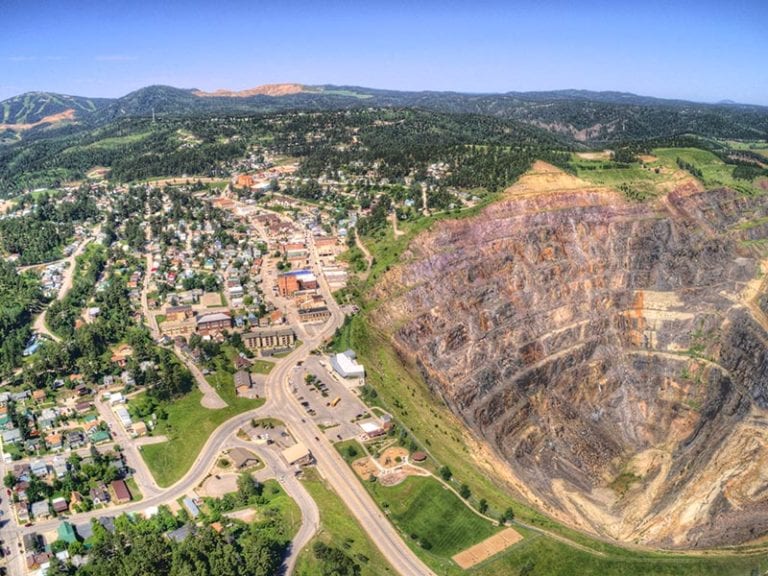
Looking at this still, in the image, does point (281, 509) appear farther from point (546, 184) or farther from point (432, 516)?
point (546, 184)

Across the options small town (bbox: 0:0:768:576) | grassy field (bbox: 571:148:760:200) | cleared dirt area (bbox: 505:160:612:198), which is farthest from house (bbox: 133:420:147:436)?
grassy field (bbox: 571:148:760:200)

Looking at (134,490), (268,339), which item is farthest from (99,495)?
(268,339)

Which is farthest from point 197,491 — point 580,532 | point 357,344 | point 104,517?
point 580,532

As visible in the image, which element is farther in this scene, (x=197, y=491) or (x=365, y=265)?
(x=365, y=265)

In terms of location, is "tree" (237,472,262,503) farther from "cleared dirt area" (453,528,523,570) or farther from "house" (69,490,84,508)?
"cleared dirt area" (453,528,523,570)

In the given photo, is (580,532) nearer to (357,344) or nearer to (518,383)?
(518,383)

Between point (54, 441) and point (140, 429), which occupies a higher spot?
point (140, 429)
